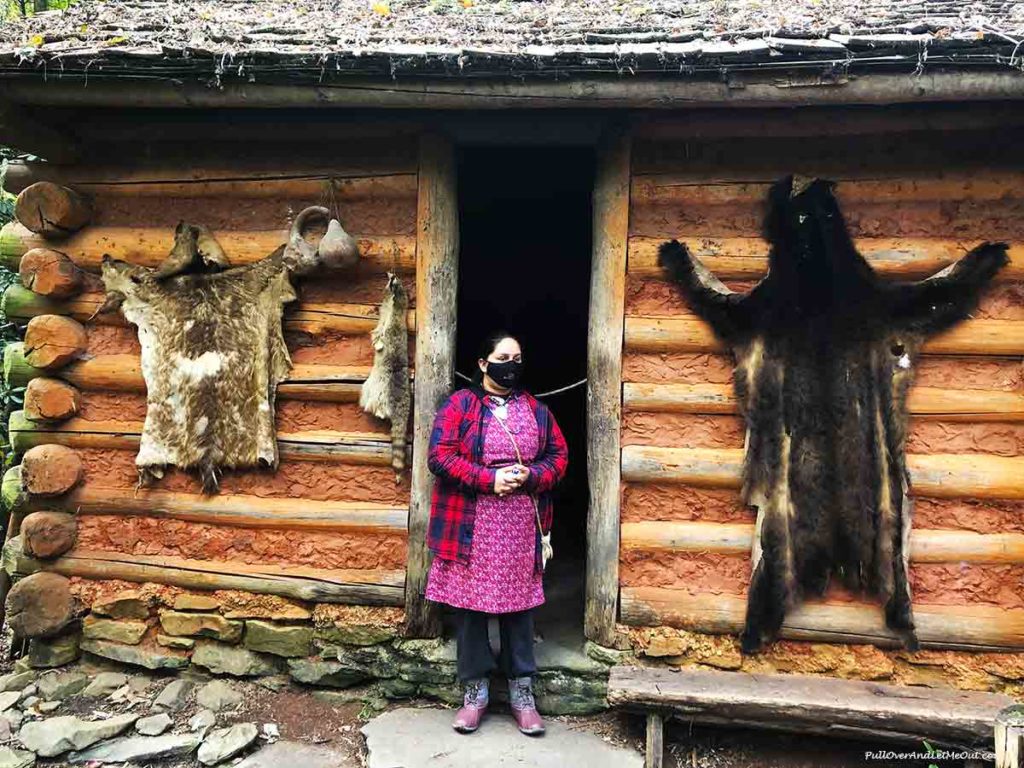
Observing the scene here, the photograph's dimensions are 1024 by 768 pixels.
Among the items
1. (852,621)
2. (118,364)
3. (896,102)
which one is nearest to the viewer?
(896,102)

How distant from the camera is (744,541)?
3.66 meters

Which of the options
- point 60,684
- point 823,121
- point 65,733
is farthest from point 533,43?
point 60,684

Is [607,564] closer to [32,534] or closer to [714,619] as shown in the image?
[714,619]

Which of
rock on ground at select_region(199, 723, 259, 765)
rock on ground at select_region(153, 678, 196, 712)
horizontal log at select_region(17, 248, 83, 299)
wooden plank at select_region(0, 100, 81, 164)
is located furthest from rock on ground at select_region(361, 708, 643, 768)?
wooden plank at select_region(0, 100, 81, 164)

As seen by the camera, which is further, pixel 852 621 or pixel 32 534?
pixel 32 534

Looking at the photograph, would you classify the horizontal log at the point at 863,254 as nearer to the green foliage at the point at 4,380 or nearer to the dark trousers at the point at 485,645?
the dark trousers at the point at 485,645

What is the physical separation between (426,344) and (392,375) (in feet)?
0.83

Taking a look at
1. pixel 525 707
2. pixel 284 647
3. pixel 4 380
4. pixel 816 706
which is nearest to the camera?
pixel 816 706

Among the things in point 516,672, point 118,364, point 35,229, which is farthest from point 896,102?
point 35,229

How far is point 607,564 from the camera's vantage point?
3771mm

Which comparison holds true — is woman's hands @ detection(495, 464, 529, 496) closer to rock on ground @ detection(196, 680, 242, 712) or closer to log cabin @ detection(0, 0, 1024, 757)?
log cabin @ detection(0, 0, 1024, 757)

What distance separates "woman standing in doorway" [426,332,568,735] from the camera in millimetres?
3459

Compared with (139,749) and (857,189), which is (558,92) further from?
(139,749)

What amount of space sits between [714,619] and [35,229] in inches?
174
